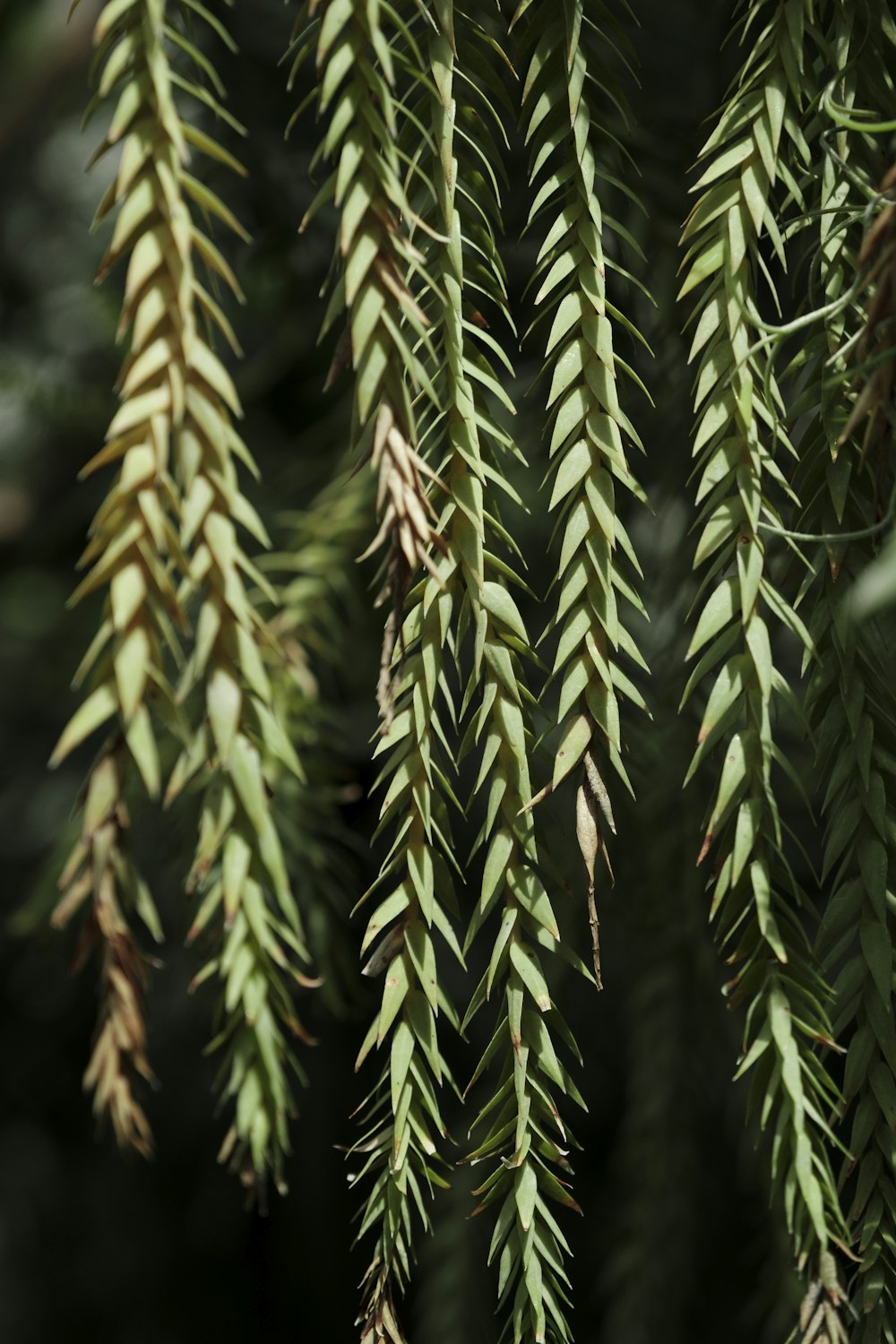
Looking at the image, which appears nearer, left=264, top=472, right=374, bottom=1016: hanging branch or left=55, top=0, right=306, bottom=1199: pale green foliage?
left=55, top=0, right=306, bottom=1199: pale green foliage

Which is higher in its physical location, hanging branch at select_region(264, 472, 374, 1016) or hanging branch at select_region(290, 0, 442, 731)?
hanging branch at select_region(290, 0, 442, 731)

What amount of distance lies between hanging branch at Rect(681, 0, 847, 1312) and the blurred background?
0.17 m

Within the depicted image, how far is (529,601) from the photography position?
113cm

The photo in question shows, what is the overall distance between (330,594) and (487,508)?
0.69 m

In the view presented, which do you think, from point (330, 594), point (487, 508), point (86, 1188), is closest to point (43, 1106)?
point (86, 1188)

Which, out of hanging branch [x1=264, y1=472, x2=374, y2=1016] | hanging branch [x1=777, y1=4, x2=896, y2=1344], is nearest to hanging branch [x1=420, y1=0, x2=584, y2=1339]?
hanging branch [x1=777, y1=4, x2=896, y2=1344]

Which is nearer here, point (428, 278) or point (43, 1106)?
point (428, 278)

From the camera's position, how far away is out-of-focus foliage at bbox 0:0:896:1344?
1.57ft

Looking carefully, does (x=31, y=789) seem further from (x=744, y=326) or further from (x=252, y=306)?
(x=744, y=326)

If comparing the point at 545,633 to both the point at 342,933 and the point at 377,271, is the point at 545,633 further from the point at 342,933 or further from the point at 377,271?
the point at 342,933

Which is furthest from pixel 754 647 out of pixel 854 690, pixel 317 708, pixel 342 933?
pixel 342 933

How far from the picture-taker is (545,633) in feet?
1.71

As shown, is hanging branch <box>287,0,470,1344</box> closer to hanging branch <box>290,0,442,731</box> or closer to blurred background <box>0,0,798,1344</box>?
hanging branch <box>290,0,442,731</box>

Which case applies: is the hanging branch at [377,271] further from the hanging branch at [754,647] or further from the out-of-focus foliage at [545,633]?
the hanging branch at [754,647]
